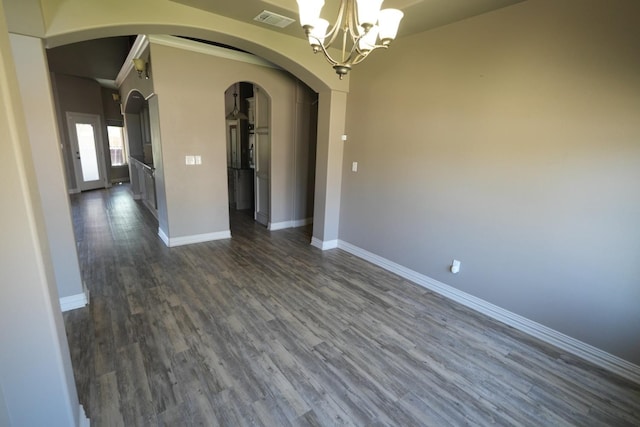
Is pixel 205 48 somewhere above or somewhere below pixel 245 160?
above

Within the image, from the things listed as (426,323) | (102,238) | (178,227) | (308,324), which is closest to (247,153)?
(178,227)

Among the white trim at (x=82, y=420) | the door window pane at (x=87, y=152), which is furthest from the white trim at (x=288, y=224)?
the door window pane at (x=87, y=152)

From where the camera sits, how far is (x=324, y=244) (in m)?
4.34

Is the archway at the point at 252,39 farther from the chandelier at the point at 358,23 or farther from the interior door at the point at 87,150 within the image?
the interior door at the point at 87,150

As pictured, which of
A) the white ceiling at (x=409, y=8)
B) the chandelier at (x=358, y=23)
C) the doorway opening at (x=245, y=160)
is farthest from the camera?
the doorway opening at (x=245, y=160)

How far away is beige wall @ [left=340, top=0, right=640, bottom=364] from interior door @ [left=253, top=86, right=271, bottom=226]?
2097 mm

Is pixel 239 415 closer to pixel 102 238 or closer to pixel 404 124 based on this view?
pixel 404 124

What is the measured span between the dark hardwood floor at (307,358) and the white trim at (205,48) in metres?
2.76

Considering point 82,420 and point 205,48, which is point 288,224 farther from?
point 82,420

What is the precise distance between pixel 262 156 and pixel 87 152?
6.42 m

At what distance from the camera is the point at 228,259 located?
383 centimetres

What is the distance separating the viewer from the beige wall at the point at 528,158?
→ 6.70 feet

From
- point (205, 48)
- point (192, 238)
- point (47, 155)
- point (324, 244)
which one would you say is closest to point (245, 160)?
point (192, 238)

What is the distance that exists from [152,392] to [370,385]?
1383 millimetres
